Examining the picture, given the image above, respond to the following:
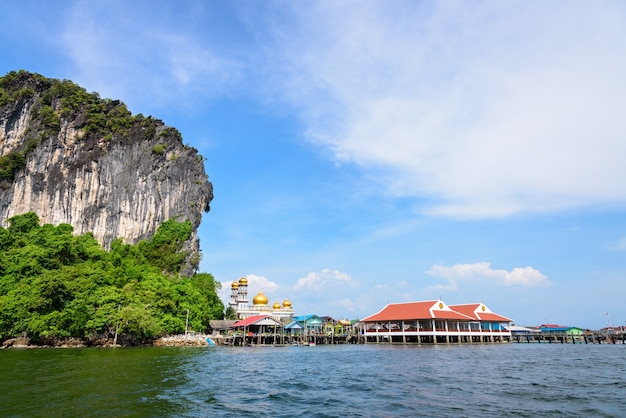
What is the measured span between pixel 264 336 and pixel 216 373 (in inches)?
1409

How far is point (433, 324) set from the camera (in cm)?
4888

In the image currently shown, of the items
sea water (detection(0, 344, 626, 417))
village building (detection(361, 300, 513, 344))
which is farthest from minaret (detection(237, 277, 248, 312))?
sea water (detection(0, 344, 626, 417))

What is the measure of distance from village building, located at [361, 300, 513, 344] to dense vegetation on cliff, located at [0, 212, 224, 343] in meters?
23.1

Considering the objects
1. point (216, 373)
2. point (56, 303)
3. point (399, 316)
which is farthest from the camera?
point (399, 316)

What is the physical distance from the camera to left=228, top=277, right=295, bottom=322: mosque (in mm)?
73438

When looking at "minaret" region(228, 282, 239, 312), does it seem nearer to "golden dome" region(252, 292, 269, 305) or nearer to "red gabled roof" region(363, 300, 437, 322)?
"golden dome" region(252, 292, 269, 305)

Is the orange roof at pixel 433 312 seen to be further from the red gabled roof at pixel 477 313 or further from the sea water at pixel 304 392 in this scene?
the sea water at pixel 304 392

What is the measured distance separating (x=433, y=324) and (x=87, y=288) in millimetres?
36834

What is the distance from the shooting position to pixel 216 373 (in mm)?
21312

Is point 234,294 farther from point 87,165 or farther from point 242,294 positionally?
point 87,165

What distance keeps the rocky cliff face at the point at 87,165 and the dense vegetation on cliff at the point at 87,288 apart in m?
4.10

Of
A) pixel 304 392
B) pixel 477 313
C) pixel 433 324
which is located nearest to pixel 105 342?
pixel 304 392

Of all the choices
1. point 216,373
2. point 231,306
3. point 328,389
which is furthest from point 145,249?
point 328,389

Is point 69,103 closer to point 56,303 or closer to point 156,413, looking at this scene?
point 56,303
